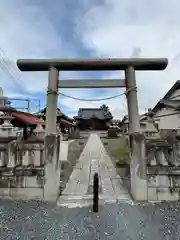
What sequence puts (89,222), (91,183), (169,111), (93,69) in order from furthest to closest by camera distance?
(169,111), (91,183), (93,69), (89,222)

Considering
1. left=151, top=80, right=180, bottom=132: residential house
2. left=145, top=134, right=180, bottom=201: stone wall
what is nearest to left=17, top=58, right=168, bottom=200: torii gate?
left=145, top=134, right=180, bottom=201: stone wall

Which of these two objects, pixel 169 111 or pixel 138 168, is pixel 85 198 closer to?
pixel 138 168

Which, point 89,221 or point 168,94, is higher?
point 168,94

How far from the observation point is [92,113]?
35906 mm

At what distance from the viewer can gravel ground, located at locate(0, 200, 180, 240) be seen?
10.5 feet

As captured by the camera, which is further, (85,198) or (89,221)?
(85,198)

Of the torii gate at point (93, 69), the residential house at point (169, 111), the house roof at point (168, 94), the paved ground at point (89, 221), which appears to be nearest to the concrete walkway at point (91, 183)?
the paved ground at point (89, 221)

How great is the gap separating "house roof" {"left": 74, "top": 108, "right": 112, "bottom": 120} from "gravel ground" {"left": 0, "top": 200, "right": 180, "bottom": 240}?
2845 cm

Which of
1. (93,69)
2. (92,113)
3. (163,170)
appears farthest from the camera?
(92,113)

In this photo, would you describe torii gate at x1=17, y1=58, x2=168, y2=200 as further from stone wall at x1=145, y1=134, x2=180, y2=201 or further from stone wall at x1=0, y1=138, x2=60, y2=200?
stone wall at x1=0, y1=138, x2=60, y2=200

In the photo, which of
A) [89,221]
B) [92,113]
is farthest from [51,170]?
[92,113]

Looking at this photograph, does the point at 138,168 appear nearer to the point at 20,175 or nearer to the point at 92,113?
the point at 20,175

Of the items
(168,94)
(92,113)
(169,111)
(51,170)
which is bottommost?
(51,170)

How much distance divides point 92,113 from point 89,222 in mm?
32426
